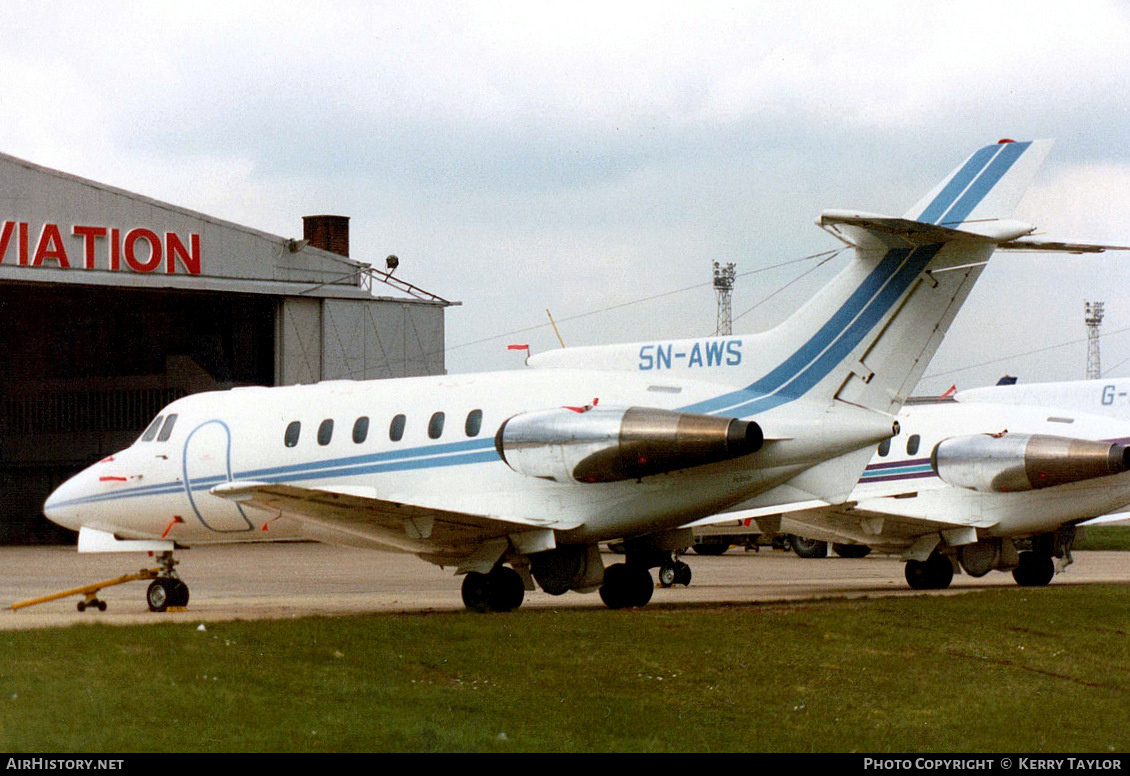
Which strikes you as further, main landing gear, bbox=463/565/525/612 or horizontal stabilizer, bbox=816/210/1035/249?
main landing gear, bbox=463/565/525/612

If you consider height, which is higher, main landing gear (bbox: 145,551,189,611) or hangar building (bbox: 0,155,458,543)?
hangar building (bbox: 0,155,458,543)

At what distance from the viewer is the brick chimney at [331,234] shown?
161 ft

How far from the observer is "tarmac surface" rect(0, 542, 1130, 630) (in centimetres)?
2125

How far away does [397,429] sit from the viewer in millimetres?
19484

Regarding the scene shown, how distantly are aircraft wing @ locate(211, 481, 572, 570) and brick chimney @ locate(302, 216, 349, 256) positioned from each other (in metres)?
30.4

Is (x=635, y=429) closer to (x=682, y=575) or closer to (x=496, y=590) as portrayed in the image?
(x=496, y=590)

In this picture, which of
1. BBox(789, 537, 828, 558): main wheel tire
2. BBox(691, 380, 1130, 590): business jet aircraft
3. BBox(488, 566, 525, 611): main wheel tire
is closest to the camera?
BBox(488, 566, 525, 611): main wheel tire

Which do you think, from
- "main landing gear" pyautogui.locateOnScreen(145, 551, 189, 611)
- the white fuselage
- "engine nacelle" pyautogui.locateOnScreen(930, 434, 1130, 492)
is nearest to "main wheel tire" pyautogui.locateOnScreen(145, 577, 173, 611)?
"main landing gear" pyautogui.locateOnScreen(145, 551, 189, 611)

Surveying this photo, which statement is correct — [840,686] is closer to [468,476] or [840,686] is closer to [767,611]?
[767,611]

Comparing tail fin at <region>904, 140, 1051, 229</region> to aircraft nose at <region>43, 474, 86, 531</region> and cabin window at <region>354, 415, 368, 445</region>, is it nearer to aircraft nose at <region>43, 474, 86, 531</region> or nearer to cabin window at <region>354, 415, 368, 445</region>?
cabin window at <region>354, 415, 368, 445</region>

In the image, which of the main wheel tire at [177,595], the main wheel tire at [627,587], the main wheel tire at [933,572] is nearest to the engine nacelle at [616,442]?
the main wheel tire at [627,587]

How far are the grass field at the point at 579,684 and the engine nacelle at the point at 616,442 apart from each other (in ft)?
5.88

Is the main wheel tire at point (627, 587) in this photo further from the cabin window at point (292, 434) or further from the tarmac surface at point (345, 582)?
the cabin window at point (292, 434)

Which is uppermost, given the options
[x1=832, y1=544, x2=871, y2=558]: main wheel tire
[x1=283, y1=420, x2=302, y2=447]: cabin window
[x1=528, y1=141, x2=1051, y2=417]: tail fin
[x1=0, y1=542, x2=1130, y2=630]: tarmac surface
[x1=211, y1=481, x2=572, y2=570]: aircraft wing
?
[x1=528, y1=141, x2=1051, y2=417]: tail fin
